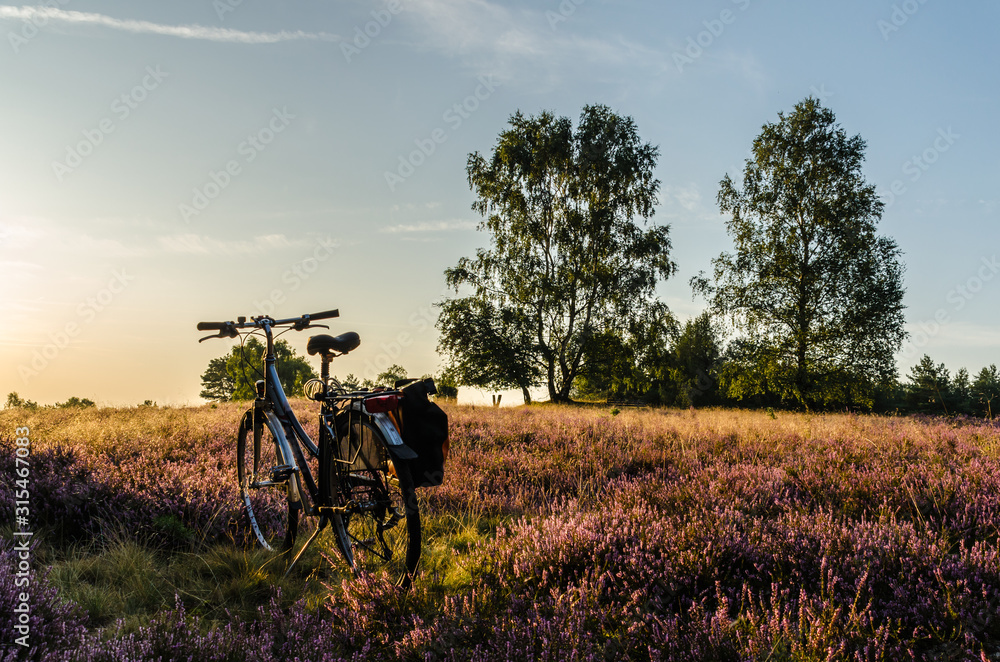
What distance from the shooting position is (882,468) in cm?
568

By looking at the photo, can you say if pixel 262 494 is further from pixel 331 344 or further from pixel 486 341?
pixel 486 341

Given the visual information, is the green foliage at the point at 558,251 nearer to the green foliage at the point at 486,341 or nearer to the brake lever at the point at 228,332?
the green foliage at the point at 486,341

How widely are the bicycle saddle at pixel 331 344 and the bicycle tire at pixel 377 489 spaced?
1.85ft

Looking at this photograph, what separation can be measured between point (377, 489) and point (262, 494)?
7.02ft

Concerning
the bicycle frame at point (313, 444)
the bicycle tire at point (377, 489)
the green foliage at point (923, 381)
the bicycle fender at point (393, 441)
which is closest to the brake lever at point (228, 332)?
the bicycle frame at point (313, 444)

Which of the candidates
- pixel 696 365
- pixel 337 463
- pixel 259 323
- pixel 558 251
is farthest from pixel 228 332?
pixel 696 365

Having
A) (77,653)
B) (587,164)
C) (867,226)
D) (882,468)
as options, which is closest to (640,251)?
(587,164)

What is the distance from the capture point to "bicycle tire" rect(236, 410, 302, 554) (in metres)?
4.24

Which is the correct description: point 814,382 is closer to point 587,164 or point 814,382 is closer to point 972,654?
point 587,164

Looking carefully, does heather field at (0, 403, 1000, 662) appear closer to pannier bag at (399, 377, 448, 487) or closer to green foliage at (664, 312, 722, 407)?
pannier bag at (399, 377, 448, 487)

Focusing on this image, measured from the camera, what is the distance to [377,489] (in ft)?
11.6

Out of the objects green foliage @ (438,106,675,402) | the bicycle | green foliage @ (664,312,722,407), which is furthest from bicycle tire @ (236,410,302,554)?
green foliage @ (664,312,722,407)

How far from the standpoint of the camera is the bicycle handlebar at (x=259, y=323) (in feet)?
13.6

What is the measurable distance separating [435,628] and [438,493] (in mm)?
3093
